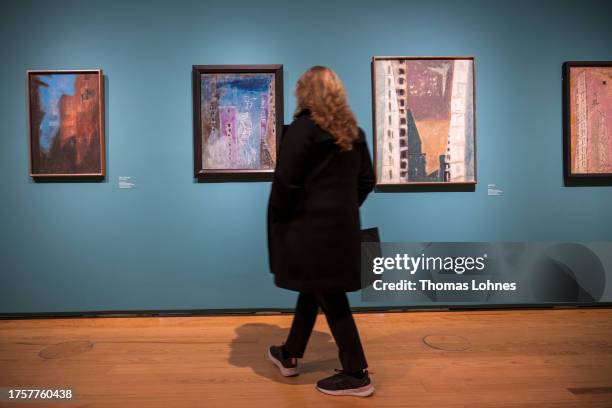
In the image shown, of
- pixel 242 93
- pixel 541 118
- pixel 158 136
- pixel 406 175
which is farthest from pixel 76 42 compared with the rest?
pixel 541 118

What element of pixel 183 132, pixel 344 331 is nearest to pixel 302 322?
pixel 344 331

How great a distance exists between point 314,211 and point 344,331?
0.55 m

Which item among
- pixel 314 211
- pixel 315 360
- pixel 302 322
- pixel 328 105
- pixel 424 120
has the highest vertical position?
pixel 424 120

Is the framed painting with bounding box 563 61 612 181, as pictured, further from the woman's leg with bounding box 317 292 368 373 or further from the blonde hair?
the woman's leg with bounding box 317 292 368 373

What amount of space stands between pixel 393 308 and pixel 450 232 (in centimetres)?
72

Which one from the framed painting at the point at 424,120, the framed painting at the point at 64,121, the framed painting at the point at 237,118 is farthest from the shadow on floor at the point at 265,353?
the framed painting at the point at 64,121

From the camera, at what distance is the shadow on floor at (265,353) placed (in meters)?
1.98

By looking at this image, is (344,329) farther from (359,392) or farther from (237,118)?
(237,118)

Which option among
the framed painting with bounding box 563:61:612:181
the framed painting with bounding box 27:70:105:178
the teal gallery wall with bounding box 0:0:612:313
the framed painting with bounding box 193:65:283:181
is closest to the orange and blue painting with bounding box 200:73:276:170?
the framed painting with bounding box 193:65:283:181

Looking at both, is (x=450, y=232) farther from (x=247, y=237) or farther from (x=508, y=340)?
(x=247, y=237)

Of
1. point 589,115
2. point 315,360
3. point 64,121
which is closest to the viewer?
point 315,360

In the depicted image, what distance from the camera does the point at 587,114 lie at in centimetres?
296

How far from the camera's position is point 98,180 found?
2877mm

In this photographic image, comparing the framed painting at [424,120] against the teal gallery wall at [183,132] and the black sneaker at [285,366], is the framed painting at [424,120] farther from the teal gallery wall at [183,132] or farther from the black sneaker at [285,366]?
the black sneaker at [285,366]
